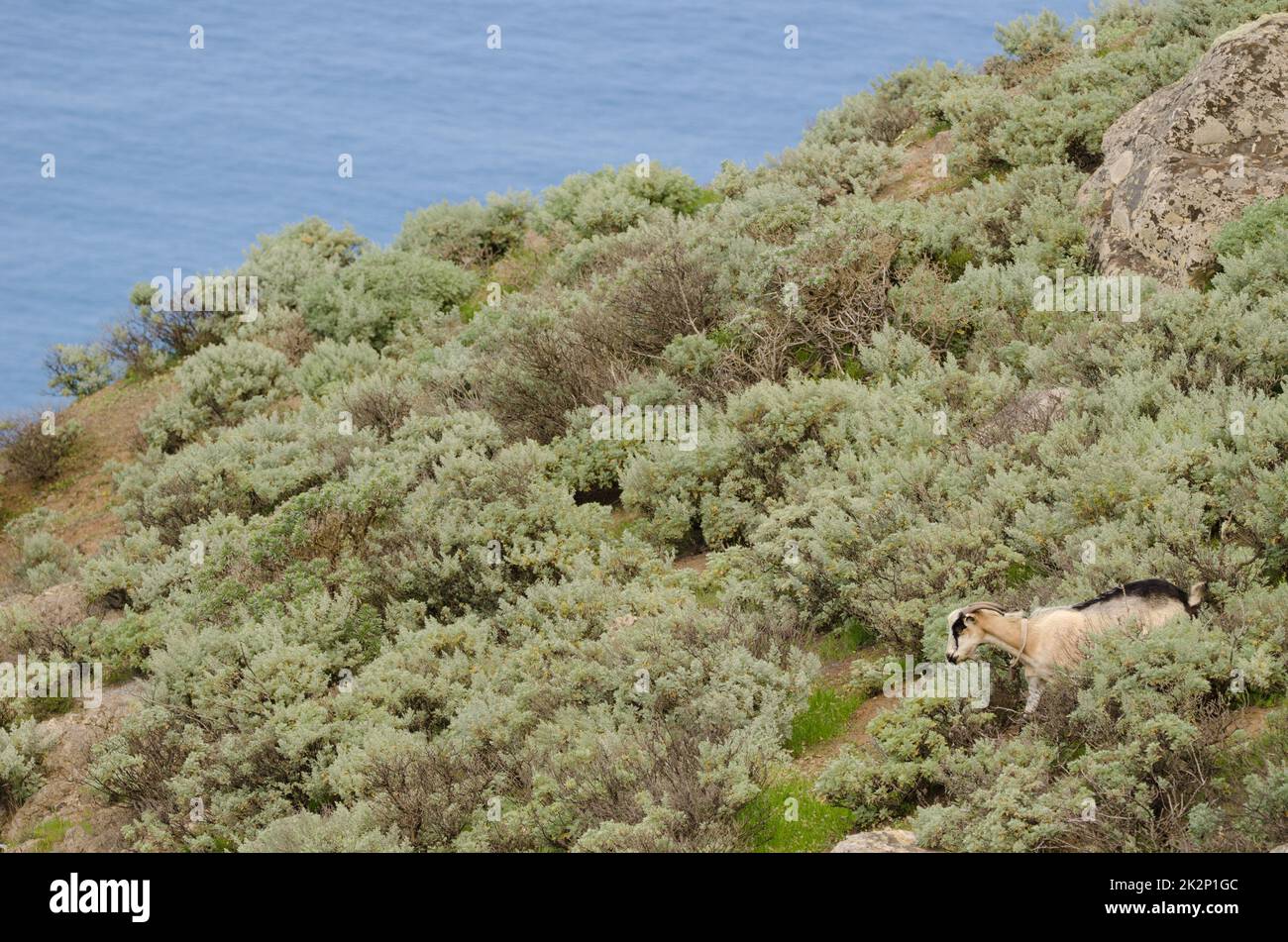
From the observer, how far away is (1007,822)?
6.18m

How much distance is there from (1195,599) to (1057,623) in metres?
0.73

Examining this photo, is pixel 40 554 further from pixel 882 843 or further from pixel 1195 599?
pixel 1195 599

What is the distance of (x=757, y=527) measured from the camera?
10570mm

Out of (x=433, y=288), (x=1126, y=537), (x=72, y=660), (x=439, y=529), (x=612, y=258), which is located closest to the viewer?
(x=1126, y=537)

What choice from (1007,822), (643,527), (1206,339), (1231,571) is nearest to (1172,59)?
(1206,339)

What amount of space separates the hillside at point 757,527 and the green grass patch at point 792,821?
0.02m

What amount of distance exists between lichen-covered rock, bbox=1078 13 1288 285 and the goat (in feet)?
18.4

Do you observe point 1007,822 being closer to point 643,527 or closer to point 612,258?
point 643,527

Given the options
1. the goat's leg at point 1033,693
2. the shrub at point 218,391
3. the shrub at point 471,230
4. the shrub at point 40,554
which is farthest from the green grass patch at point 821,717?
the shrub at point 471,230

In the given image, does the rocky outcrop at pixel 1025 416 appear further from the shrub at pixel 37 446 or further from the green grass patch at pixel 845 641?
the shrub at pixel 37 446

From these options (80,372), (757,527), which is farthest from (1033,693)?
(80,372)

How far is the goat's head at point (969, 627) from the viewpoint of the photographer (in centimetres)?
707

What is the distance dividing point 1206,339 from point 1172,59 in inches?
268

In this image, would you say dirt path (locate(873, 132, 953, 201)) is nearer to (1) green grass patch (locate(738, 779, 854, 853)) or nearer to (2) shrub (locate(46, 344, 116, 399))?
(1) green grass patch (locate(738, 779, 854, 853))
